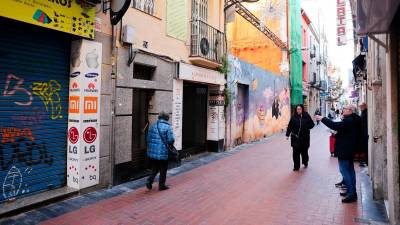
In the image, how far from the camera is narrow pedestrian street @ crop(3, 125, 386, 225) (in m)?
5.31

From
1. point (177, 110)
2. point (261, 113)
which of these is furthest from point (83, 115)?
point (261, 113)

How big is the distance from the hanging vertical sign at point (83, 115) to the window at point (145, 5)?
1913mm

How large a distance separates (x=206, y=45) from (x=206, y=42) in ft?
0.39

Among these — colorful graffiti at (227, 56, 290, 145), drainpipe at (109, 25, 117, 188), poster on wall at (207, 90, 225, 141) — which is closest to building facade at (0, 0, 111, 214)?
drainpipe at (109, 25, 117, 188)

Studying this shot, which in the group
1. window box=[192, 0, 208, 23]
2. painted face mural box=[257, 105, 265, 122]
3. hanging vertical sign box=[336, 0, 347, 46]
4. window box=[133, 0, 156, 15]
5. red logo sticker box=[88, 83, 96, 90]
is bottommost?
painted face mural box=[257, 105, 265, 122]

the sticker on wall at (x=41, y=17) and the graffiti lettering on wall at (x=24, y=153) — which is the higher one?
the sticker on wall at (x=41, y=17)

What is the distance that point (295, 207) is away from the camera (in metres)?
5.92

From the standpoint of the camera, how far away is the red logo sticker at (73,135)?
6.51 m

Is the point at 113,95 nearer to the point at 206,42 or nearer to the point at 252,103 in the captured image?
the point at 206,42

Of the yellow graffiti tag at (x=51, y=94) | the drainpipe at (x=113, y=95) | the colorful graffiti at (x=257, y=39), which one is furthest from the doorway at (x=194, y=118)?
the colorful graffiti at (x=257, y=39)

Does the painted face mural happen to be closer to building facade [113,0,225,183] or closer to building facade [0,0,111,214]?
building facade [113,0,225,183]

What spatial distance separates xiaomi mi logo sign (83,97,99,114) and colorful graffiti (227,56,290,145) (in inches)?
287

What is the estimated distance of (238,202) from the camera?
6.24 metres

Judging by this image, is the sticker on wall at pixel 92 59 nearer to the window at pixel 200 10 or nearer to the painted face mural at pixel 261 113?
the window at pixel 200 10
